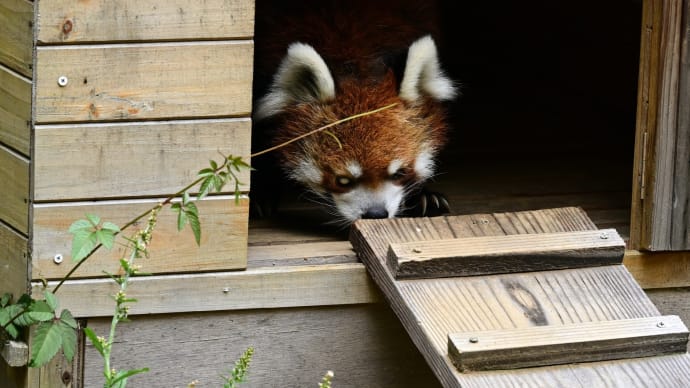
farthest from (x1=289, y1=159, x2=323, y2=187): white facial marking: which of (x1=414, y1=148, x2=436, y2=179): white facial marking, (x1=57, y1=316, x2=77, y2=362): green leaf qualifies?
(x1=57, y1=316, x2=77, y2=362): green leaf

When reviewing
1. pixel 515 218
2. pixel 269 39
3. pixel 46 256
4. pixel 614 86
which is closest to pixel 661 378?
pixel 515 218

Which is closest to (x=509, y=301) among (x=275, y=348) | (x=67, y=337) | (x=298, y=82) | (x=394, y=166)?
(x=275, y=348)

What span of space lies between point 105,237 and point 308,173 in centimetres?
135

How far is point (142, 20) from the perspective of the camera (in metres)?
3.08

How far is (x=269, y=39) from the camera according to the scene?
13.9 feet

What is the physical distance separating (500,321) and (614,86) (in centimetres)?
321

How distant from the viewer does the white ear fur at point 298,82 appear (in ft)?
12.1

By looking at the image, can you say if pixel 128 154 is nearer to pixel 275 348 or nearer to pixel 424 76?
pixel 275 348

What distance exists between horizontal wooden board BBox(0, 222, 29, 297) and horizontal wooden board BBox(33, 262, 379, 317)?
0.28 feet

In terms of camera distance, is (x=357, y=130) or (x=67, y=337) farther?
(x=357, y=130)

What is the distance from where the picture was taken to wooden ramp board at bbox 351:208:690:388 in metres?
2.93

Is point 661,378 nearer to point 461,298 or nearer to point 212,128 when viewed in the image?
point 461,298

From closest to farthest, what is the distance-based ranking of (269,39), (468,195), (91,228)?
1. (91,228)
2. (269,39)
3. (468,195)

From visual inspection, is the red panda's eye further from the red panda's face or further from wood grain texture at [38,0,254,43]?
wood grain texture at [38,0,254,43]
